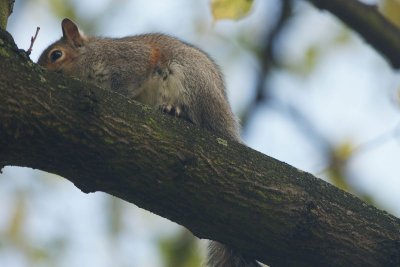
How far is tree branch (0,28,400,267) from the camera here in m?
3.29

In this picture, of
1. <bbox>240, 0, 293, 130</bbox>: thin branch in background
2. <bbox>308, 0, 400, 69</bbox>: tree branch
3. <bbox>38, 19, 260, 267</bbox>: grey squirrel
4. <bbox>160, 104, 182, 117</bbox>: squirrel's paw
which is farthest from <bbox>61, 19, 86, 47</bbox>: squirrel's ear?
<bbox>308, 0, 400, 69</bbox>: tree branch

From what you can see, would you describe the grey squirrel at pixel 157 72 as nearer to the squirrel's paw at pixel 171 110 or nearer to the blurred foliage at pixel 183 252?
the squirrel's paw at pixel 171 110

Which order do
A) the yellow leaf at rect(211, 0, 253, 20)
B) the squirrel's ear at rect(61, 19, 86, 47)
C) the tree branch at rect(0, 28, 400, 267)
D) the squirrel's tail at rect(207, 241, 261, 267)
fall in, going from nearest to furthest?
the tree branch at rect(0, 28, 400, 267) < the squirrel's tail at rect(207, 241, 261, 267) < the yellow leaf at rect(211, 0, 253, 20) < the squirrel's ear at rect(61, 19, 86, 47)

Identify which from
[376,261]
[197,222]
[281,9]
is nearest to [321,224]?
[376,261]

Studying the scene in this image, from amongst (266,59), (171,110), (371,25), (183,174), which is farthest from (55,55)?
(183,174)

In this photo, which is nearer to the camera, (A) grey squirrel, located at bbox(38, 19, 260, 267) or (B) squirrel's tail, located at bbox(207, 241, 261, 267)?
(B) squirrel's tail, located at bbox(207, 241, 261, 267)

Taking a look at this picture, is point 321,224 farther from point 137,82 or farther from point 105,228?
point 105,228

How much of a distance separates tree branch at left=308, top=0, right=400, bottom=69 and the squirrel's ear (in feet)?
7.12

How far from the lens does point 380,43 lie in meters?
4.70

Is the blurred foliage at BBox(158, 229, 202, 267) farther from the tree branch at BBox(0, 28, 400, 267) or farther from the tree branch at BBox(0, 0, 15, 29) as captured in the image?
the tree branch at BBox(0, 0, 15, 29)

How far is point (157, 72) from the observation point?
5391 millimetres

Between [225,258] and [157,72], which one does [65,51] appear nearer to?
[157,72]

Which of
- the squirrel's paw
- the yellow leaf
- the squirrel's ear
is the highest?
the squirrel's ear

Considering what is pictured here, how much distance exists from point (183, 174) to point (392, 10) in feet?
11.1
